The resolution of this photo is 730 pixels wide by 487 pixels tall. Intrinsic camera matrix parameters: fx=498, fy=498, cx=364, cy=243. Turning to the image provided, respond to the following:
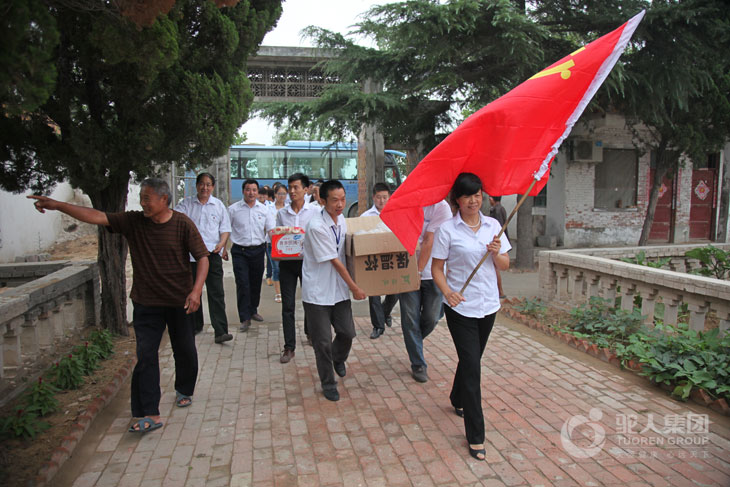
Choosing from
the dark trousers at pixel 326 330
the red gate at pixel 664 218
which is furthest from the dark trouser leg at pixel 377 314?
the red gate at pixel 664 218

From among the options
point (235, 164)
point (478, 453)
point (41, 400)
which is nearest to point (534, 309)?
point (478, 453)

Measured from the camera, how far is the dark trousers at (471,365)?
10.5 feet

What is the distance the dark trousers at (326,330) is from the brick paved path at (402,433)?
9.2 inches

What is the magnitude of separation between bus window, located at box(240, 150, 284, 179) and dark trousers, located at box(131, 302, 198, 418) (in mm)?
16519

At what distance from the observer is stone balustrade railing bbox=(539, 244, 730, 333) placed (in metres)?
4.78

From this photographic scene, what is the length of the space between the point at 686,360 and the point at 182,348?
419cm

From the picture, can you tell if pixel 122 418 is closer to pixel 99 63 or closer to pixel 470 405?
pixel 470 405

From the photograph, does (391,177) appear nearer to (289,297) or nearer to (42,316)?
(289,297)

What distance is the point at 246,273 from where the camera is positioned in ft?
20.4

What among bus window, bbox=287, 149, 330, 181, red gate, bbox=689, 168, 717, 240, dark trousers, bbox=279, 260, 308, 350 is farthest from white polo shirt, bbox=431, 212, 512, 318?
bus window, bbox=287, 149, 330, 181

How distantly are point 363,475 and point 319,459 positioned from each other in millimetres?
334

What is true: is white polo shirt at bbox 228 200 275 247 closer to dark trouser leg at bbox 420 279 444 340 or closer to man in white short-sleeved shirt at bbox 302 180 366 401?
man in white short-sleeved shirt at bbox 302 180 366 401

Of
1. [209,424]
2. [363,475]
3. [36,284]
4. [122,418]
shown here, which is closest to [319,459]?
[363,475]

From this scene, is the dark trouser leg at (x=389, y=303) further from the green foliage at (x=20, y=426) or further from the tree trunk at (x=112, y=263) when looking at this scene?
the green foliage at (x=20, y=426)
